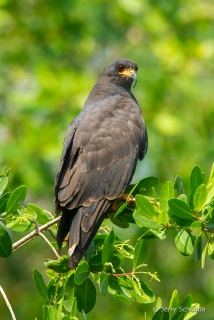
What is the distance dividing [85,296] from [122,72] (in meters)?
2.84

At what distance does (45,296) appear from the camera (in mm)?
3797

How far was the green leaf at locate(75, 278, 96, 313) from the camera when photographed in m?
3.87

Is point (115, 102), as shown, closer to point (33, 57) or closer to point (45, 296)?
point (45, 296)

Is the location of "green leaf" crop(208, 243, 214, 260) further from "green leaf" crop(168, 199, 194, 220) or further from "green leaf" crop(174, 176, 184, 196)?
"green leaf" crop(174, 176, 184, 196)

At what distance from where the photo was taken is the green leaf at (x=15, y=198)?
383 centimetres

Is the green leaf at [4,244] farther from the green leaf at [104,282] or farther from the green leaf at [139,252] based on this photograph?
the green leaf at [139,252]

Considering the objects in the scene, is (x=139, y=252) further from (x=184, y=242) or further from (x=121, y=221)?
(x=121, y=221)

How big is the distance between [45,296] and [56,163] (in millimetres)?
4989

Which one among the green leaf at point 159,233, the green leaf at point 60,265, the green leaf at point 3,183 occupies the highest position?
the green leaf at point 3,183

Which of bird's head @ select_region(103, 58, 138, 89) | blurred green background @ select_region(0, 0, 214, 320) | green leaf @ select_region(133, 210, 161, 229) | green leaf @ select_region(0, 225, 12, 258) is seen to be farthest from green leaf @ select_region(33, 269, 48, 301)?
blurred green background @ select_region(0, 0, 214, 320)

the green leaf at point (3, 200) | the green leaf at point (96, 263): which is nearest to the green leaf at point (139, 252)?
the green leaf at point (96, 263)

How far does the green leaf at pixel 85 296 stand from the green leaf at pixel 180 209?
704mm

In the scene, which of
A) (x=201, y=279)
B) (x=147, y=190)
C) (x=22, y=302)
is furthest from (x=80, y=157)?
(x=201, y=279)

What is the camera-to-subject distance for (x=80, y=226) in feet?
13.9
